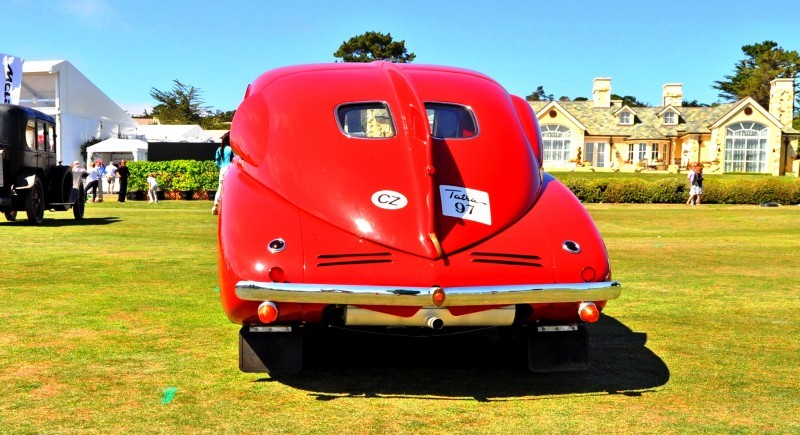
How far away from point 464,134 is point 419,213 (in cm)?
96

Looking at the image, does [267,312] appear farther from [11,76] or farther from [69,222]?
[11,76]

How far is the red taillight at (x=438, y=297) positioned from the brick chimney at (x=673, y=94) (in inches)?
2622

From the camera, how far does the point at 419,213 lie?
468 centimetres

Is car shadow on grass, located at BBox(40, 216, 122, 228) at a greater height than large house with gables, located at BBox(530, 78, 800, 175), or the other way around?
large house with gables, located at BBox(530, 78, 800, 175)

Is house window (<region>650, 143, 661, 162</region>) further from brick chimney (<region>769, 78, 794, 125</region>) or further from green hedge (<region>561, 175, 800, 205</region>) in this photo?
green hedge (<region>561, 175, 800, 205</region>)

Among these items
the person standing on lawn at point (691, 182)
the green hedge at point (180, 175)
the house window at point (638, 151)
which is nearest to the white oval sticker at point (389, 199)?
the person standing on lawn at point (691, 182)

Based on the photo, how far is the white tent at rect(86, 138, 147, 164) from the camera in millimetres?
38094

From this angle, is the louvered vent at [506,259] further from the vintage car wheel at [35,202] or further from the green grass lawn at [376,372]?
the vintage car wheel at [35,202]

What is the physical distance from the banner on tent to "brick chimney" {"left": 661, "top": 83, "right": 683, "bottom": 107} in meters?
51.7

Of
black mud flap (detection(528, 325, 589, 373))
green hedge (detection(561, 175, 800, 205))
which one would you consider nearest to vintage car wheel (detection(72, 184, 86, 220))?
black mud flap (detection(528, 325, 589, 373))

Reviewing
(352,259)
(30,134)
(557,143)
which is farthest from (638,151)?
(352,259)

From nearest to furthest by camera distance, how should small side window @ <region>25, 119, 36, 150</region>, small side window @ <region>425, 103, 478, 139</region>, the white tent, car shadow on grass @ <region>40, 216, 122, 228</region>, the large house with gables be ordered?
small side window @ <region>425, 103, 478, 139</region> → small side window @ <region>25, 119, 36, 150</region> → car shadow on grass @ <region>40, 216, 122, 228</region> → the white tent → the large house with gables

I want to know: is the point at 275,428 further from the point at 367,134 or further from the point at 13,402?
the point at 367,134

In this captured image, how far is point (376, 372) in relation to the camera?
5.18m
